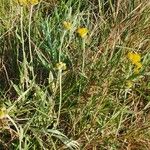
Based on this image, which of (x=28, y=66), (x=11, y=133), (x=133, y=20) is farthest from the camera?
(x=133, y=20)

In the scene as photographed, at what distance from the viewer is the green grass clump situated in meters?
1.65

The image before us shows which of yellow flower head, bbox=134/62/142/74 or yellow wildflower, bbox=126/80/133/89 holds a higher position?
yellow flower head, bbox=134/62/142/74

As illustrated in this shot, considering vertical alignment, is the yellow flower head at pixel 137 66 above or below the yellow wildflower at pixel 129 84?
above

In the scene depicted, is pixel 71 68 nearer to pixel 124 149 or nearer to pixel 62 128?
pixel 62 128

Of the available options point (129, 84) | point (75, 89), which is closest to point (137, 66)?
point (129, 84)

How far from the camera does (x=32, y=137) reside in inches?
65.5

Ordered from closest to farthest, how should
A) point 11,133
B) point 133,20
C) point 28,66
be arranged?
point 11,133
point 28,66
point 133,20

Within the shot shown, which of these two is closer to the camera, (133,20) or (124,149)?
(124,149)

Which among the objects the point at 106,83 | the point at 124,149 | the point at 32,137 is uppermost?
the point at 106,83

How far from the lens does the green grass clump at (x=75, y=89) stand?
165cm

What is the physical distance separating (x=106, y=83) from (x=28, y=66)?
1.01 ft

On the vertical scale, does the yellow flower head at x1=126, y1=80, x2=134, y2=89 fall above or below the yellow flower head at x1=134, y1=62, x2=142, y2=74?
below

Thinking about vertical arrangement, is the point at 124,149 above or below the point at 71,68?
below

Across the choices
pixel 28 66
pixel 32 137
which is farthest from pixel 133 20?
pixel 32 137
